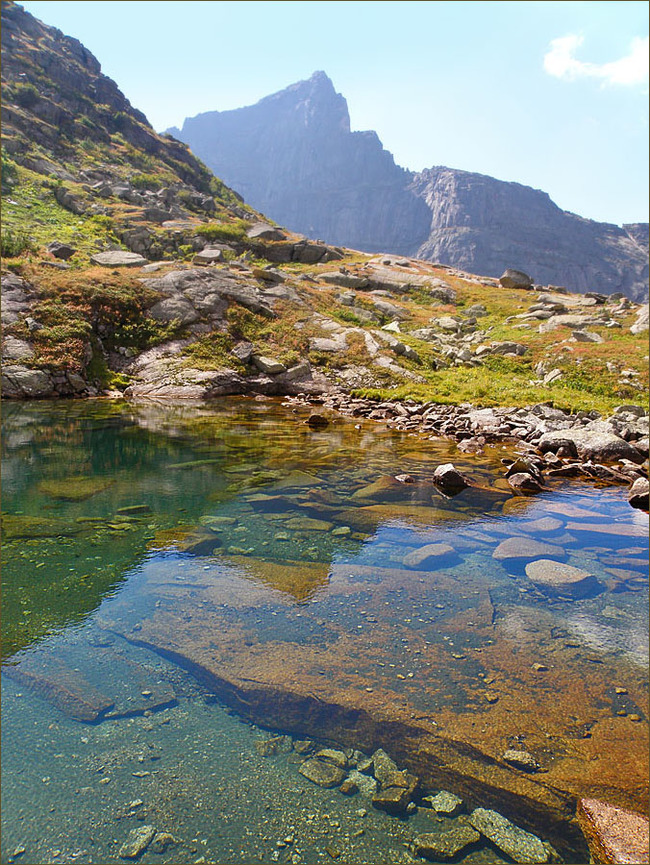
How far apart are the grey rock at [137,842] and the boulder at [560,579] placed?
663 centimetres

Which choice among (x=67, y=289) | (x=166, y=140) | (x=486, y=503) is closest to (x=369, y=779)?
(x=486, y=503)

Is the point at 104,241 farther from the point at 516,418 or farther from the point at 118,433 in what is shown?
the point at 516,418

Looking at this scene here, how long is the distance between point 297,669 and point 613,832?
3.25 meters

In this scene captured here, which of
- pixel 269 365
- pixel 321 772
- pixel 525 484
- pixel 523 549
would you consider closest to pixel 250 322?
pixel 269 365

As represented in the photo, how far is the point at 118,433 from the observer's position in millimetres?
20938

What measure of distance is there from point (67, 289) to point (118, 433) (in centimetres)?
1968

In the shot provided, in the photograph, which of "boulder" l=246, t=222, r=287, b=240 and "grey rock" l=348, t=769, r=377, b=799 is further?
"boulder" l=246, t=222, r=287, b=240

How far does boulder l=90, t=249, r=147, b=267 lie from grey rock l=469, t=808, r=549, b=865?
156 feet

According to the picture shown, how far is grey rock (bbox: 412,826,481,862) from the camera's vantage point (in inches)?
144

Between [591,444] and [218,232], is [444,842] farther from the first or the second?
[218,232]

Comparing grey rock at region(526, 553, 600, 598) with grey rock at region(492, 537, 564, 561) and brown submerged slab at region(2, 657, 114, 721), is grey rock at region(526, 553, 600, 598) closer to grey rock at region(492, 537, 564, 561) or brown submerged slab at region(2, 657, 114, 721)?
grey rock at region(492, 537, 564, 561)

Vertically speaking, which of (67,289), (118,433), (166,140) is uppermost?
(166,140)

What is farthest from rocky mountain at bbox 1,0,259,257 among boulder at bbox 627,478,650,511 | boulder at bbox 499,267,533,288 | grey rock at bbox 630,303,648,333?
grey rock at bbox 630,303,648,333

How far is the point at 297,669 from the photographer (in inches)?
230
